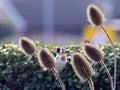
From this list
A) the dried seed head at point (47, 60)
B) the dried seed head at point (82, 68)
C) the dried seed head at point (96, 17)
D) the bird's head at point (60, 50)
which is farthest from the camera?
the bird's head at point (60, 50)

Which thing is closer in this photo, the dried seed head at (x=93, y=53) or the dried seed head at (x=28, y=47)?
the dried seed head at (x=93, y=53)

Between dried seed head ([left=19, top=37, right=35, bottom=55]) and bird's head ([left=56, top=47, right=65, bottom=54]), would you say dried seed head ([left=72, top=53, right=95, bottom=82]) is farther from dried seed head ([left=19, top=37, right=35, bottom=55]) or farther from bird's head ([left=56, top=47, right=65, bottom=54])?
bird's head ([left=56, top=47, right=65, bottom=54])

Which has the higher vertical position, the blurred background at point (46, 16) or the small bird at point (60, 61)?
the blurred background at point (46, 16)

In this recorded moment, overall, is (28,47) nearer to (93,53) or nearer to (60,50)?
(93,53)

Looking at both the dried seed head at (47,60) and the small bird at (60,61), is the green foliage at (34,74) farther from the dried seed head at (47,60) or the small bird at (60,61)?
the dried seed head at (47,60)

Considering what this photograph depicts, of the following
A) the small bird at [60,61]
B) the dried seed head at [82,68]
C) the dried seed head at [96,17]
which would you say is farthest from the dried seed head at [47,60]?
the small bird at [60,61]
